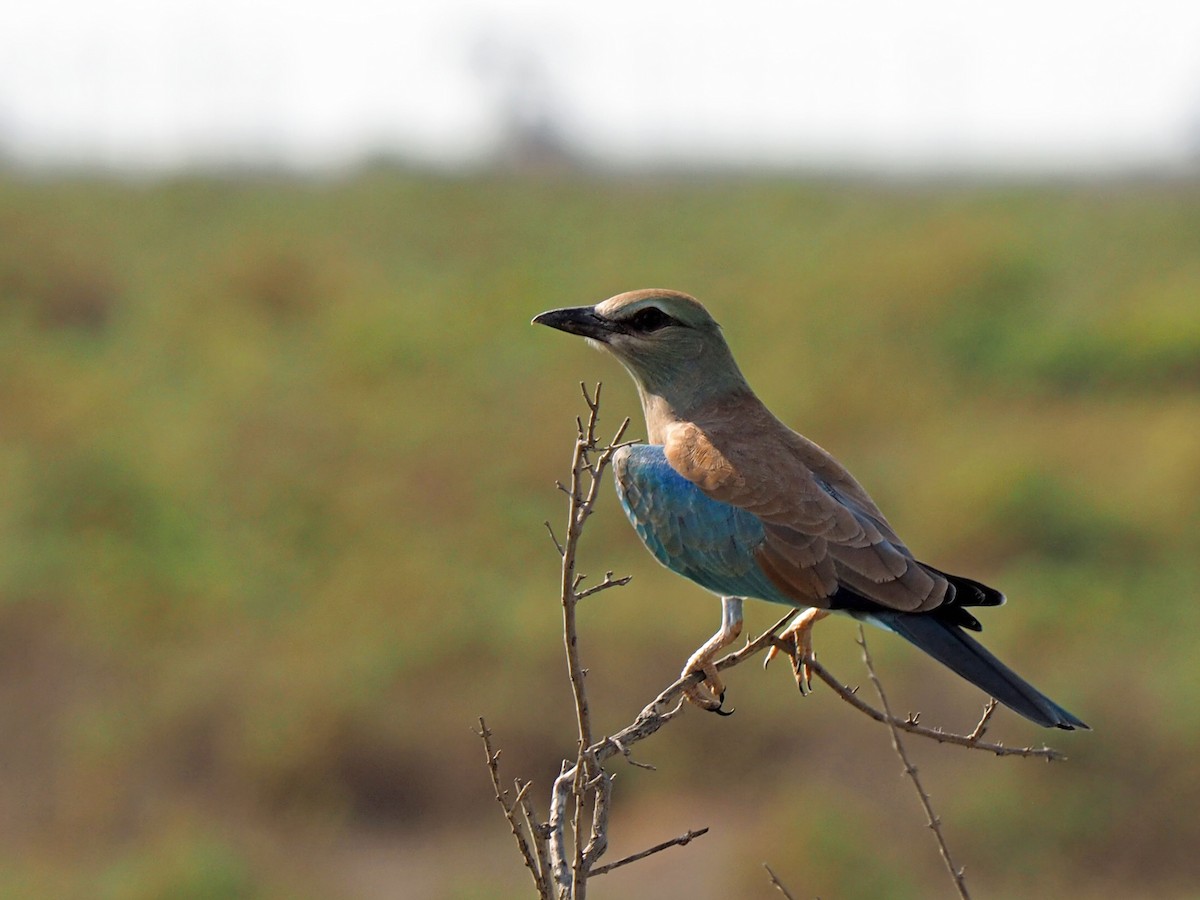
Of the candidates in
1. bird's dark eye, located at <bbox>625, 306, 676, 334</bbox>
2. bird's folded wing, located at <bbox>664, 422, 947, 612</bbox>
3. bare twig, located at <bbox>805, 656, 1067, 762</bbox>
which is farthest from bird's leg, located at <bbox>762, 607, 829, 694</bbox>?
bird's dark eye, located at <bbox>625, 306, 676, 334</bbox>

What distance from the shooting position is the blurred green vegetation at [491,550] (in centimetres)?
1153

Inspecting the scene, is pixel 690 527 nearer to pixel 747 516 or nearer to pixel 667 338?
pixel 747 516

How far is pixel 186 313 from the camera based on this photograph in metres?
24.2

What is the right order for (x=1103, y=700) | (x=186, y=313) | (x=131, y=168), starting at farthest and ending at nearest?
(x=131, y=168) → (x=186, y=313) → (x=1103, y=700)

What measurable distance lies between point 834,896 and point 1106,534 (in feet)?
25.4

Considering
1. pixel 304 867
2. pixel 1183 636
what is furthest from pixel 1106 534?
pixel 304 867

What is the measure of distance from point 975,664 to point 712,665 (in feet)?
2.08

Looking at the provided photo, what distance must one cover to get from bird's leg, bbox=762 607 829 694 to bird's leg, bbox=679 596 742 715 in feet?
0.40

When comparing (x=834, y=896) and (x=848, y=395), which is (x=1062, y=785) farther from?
(x=848, y=395)

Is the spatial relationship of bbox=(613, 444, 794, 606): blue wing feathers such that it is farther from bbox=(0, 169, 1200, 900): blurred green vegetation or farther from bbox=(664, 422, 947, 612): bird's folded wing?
bbox=(0, 169, 1200, 900): blurred green vegetation

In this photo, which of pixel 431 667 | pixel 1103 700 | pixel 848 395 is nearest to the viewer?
pixel 1103 700

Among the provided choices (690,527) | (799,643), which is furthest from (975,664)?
(690,527)

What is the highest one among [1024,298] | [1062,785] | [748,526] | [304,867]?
[748,526]

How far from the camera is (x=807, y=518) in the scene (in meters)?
4.27
